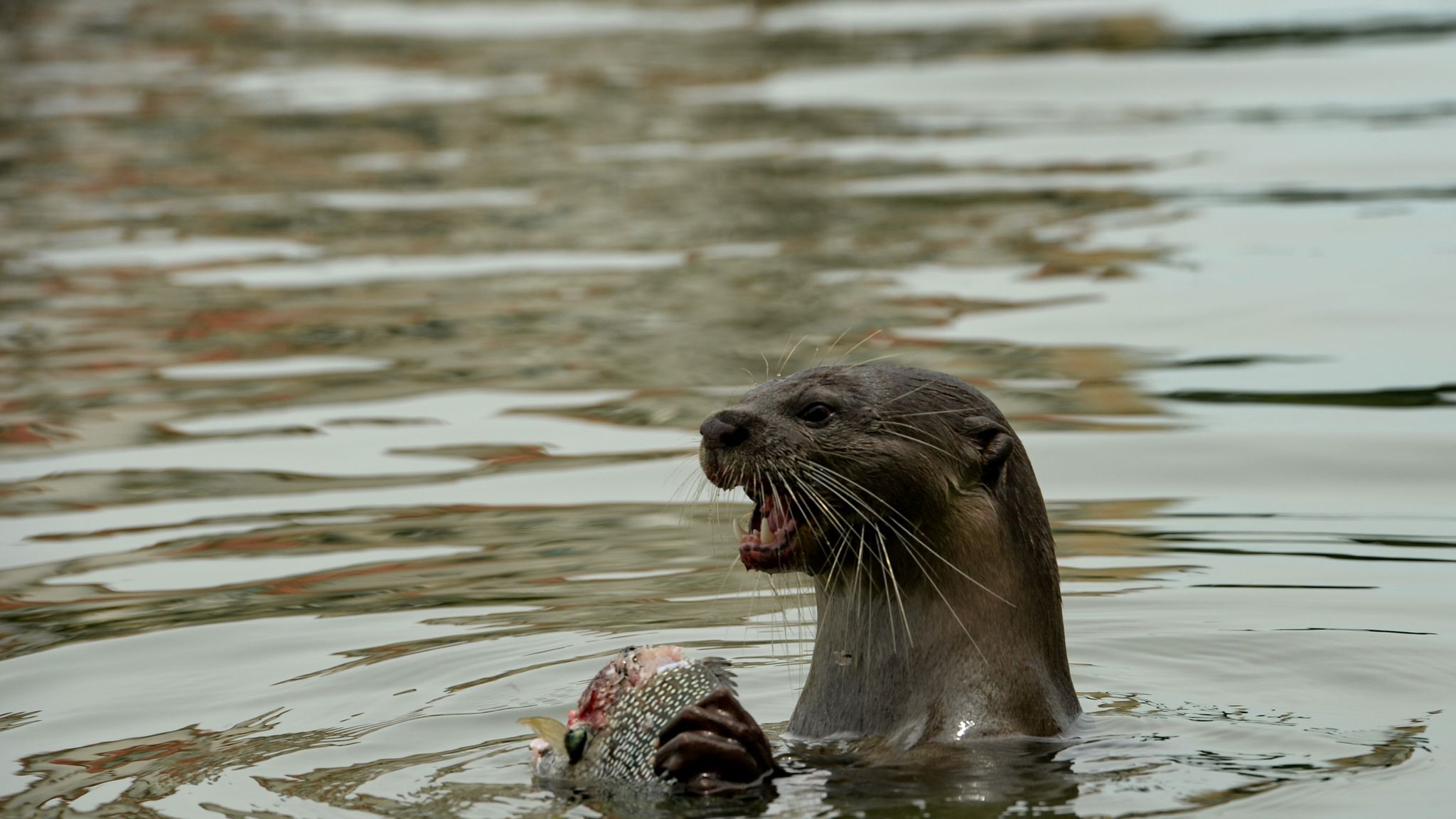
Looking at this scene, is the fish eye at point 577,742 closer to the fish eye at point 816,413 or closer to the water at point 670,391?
the water at point 670,391

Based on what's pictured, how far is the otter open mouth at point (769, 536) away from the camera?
5.03 m

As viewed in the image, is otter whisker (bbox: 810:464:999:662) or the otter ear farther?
the otter ear

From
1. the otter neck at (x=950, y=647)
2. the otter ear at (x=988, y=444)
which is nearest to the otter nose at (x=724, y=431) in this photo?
the otter neck at (x=950, y=647)

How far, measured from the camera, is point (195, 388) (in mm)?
10016

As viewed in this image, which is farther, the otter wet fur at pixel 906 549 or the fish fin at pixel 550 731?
the otter wet fur at pixel 906 549

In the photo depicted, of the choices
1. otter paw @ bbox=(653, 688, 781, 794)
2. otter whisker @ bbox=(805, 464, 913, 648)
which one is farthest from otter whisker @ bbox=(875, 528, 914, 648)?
otter paw @ bbox=(653, 688, 781, 794)

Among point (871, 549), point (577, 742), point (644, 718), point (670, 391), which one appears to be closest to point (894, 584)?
point (871, 549)

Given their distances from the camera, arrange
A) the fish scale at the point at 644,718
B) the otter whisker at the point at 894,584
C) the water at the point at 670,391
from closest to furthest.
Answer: the fish scale at the point at 644,718 < the otter whisker at the point at 894,584 < the water at the point at 670,391

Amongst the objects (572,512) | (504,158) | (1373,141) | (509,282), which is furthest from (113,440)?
(1373,141)

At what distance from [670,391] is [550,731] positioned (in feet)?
16.2

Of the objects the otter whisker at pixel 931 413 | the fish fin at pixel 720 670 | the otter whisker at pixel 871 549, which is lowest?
the fish fin at pixel 720 670

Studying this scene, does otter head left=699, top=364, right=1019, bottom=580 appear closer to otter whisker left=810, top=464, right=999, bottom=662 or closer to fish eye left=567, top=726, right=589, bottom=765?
otter whisker left=810, top=464, right=999, bottom=662

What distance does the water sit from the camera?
17.7 ft

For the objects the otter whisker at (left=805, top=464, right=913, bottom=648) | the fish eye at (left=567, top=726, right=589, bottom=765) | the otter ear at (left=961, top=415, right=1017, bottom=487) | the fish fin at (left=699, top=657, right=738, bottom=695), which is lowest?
the fish eye at (left=567, top=726, right=589, bottom=765)
